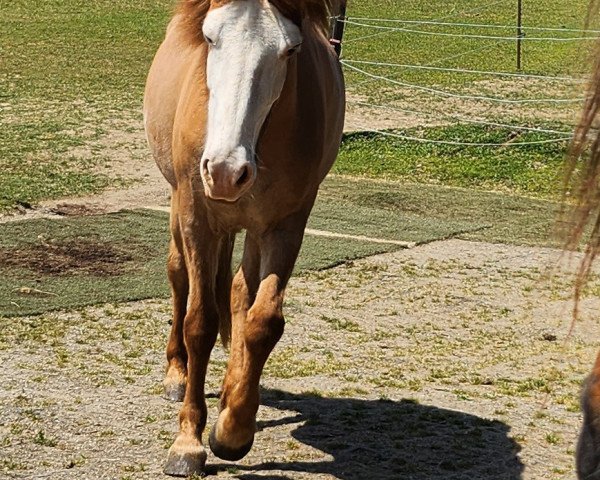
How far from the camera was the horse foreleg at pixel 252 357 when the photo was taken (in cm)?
449

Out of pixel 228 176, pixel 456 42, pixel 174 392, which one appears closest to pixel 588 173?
pixel 228 176

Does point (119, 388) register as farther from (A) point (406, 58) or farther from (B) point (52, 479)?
(A) point (406, 58)

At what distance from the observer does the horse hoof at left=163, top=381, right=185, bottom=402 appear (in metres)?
5.49

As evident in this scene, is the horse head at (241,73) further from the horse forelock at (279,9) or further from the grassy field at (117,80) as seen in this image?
the grassy field at (117,80)

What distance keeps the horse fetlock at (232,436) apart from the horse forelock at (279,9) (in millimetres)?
1364

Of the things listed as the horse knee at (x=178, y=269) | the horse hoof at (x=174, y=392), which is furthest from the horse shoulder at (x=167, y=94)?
the horse hoof at (x=174, y=392)

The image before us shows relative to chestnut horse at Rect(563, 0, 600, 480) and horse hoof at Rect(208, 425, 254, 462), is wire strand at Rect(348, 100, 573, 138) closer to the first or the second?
horse hoof at Rect(208, 425, 254, 462)

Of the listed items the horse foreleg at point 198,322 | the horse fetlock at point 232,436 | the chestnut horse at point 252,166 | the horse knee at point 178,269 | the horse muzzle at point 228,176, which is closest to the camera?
the horse muzzle at point 228,176

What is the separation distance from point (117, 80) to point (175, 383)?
12.7m

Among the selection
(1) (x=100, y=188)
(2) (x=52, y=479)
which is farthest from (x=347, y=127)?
(2) (x=52, y=479)

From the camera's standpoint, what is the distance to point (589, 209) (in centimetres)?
185

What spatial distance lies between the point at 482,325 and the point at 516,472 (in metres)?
2.24

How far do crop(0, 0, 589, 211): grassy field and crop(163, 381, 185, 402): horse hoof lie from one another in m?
1.64

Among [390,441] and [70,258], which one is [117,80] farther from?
[390,441]
